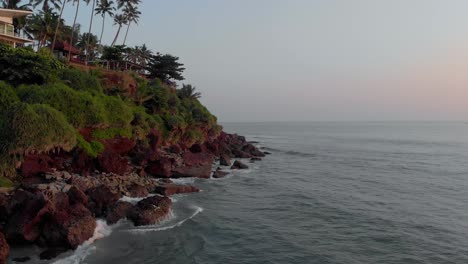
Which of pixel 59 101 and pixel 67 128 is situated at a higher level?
pixel 59 101

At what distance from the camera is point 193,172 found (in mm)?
31594

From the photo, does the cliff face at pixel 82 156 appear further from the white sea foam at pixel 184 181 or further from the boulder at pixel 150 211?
the white sea foam at pixel 184 181

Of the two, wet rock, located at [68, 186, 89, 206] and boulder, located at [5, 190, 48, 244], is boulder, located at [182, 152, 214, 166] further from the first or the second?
boulder, located at [5, 190, 48, 244]

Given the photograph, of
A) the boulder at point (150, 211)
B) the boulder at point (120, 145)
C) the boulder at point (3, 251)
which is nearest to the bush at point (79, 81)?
the boulder at point (120, 145)

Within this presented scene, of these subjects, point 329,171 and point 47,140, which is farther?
point 329,171

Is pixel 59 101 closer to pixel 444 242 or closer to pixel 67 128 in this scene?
pixel 67 128

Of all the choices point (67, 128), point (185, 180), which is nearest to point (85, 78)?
point (67, 128)

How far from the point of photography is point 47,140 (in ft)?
67.8

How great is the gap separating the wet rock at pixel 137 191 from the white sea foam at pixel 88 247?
496cm

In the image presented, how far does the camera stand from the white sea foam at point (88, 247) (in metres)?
13.1

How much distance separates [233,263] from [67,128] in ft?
48.5

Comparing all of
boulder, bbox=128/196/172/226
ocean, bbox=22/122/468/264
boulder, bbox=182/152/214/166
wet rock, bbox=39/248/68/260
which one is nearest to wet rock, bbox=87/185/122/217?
ocean, bbox=22/122/468/264

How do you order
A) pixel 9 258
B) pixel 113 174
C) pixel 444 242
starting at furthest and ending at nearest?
pixel 113 174, pixel 444 242, pixel 9 258

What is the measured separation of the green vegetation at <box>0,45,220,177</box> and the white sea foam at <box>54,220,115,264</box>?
23.9ft
